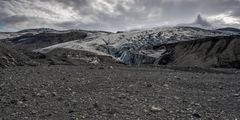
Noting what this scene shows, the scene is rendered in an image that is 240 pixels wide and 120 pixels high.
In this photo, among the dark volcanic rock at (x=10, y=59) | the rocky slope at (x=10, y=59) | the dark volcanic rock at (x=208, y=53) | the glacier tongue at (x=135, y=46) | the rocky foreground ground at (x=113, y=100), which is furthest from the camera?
the glacier tongue at (x=135, y=46)

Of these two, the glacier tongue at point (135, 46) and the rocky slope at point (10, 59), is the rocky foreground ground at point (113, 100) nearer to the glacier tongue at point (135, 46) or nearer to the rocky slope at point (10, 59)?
the rocky slope at point (10, 59)

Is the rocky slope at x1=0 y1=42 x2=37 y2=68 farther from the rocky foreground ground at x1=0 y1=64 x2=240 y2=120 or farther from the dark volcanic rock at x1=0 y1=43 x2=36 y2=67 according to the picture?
the rocky foreground ground at x1=0 y1=64 x2=240 y2=120

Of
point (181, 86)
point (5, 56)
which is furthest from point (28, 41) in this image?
point (181, 86)

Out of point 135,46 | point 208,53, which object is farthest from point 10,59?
point 135,46

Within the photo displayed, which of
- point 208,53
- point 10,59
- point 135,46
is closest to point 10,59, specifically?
point 10,59

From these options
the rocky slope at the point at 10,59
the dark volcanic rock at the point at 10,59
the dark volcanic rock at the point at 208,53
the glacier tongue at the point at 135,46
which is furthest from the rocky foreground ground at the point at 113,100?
the glacier tongue at the point at 135,46

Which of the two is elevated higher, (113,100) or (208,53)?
(208,53)

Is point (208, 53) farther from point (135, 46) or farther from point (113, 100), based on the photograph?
point (135, 46)

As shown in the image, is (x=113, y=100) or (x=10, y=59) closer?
(x=113, y=100)

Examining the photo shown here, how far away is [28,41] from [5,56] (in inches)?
6880

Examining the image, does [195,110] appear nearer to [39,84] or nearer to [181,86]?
[181,86]

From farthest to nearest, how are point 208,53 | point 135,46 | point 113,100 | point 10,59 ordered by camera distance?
point 135,46 → point 208,53 → point 10,59 → point 113,100

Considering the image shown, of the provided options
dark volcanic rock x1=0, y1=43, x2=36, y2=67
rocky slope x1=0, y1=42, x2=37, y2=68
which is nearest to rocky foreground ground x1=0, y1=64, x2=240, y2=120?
rocky slope x1=0, y1=42, x2=37, y2=68

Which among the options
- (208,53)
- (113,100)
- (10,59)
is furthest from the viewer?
(208,53)
